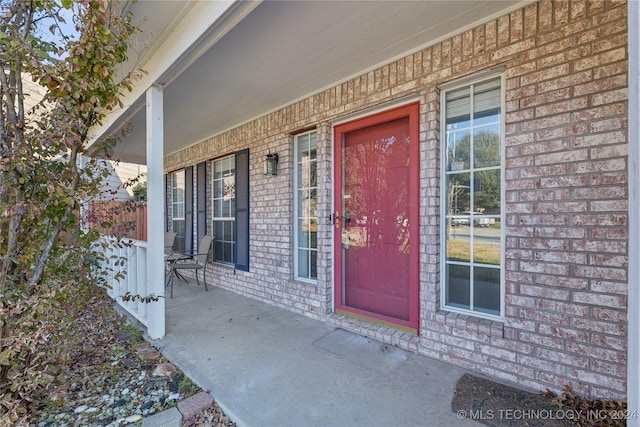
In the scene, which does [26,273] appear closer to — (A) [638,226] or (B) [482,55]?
(A) [638,226]

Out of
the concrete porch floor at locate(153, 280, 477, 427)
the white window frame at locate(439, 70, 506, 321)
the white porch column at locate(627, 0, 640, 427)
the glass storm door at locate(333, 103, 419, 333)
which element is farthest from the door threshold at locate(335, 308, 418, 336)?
the white porch column at locate(627, 0, 640, 427)

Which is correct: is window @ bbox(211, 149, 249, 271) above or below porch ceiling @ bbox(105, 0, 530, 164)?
below

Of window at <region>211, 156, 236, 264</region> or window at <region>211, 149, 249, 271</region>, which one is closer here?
window at <region>211, 149, 249, 271</region>

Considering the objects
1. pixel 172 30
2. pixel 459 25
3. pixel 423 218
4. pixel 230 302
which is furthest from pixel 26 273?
pixel 459 25

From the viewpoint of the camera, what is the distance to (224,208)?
491 cm

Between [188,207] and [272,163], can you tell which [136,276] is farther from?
[188,207]

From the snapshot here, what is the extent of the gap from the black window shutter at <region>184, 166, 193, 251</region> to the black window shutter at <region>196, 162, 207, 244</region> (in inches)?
10.2

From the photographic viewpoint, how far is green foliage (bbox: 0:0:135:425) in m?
1.52

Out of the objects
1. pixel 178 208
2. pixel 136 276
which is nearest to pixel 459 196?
pixel 136 276

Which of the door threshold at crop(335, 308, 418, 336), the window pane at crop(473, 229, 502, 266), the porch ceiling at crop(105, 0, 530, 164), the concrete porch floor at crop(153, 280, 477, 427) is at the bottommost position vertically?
the concrete porch floor at crop(153, 280, 477, 427)

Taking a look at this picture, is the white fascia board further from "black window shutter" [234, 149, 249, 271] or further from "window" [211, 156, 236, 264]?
"window" [211, 156, 236, 264]

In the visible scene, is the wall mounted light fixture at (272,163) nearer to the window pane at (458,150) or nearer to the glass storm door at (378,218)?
the glass storm door at (378,218)

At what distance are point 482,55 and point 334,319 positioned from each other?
2.65m

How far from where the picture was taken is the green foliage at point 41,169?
4.99ft
